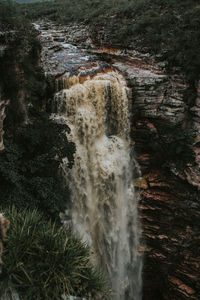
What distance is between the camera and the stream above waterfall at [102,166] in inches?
401

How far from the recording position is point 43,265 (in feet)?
17.5

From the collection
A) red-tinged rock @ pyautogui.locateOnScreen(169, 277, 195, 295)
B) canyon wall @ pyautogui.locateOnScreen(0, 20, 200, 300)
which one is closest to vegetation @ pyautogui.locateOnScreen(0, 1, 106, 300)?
canyon wall @ pyautogui.locateOnScreen(0, 20, 200, 300)

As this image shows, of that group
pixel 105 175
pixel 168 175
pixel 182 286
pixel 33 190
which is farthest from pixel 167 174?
pixel 33 190

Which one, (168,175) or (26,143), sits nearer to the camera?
(26,143)

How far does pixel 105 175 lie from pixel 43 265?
19.4 feet

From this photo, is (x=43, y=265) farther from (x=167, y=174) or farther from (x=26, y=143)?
(x=167, y=174)

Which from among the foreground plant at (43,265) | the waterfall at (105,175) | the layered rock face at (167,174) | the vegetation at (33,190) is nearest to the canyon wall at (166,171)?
the layered rock face at (167,174)

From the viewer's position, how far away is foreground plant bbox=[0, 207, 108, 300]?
16.4 feet

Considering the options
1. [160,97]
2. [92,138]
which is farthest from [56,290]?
[160,97]

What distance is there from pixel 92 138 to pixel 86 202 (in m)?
2.79

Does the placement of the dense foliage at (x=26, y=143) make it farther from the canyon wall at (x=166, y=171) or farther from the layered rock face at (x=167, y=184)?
the layered rock face at (x=167, y=184)

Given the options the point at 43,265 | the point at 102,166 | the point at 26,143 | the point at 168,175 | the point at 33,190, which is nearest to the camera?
the point at 43,265

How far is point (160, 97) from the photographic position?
1198cm

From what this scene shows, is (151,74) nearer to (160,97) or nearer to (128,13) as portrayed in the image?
(160,97)
